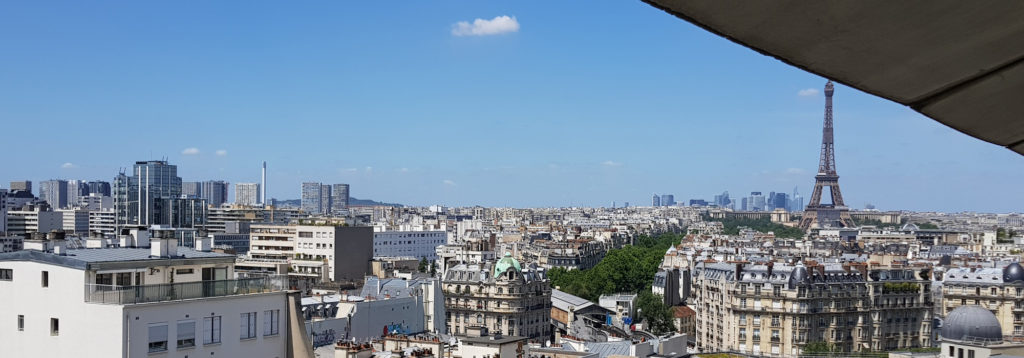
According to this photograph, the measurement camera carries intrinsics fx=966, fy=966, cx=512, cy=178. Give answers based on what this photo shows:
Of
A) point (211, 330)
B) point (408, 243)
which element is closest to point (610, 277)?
point (408, 243)

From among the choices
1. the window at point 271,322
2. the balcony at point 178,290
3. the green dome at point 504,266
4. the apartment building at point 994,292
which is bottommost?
the apartment building at point 994,292

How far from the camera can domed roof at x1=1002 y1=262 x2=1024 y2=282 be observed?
57.4 metres

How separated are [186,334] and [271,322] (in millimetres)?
1789

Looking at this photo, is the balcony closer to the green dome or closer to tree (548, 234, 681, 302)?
the green dome

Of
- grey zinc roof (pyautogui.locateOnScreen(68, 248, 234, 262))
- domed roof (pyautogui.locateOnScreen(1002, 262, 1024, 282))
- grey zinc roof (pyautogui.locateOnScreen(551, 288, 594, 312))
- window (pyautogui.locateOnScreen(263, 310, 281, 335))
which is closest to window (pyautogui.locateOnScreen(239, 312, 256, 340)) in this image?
window (pyautogui.locateOnScreen(263, 310, 281, 335))

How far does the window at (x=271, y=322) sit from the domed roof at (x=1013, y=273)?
5349 cm

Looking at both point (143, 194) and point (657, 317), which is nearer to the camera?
Answer: point (657, 317)

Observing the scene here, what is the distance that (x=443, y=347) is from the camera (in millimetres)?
26312

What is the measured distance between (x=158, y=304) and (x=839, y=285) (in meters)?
47.3

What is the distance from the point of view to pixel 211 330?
569 inches

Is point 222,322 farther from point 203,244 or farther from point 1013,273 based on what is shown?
point 1013,273

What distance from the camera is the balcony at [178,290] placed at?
13375 mm

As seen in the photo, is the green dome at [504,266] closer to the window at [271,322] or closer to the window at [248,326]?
the window at [271,322]

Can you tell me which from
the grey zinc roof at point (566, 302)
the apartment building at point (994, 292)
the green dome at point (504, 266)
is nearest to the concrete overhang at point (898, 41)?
the green dome at point (504, 266)
